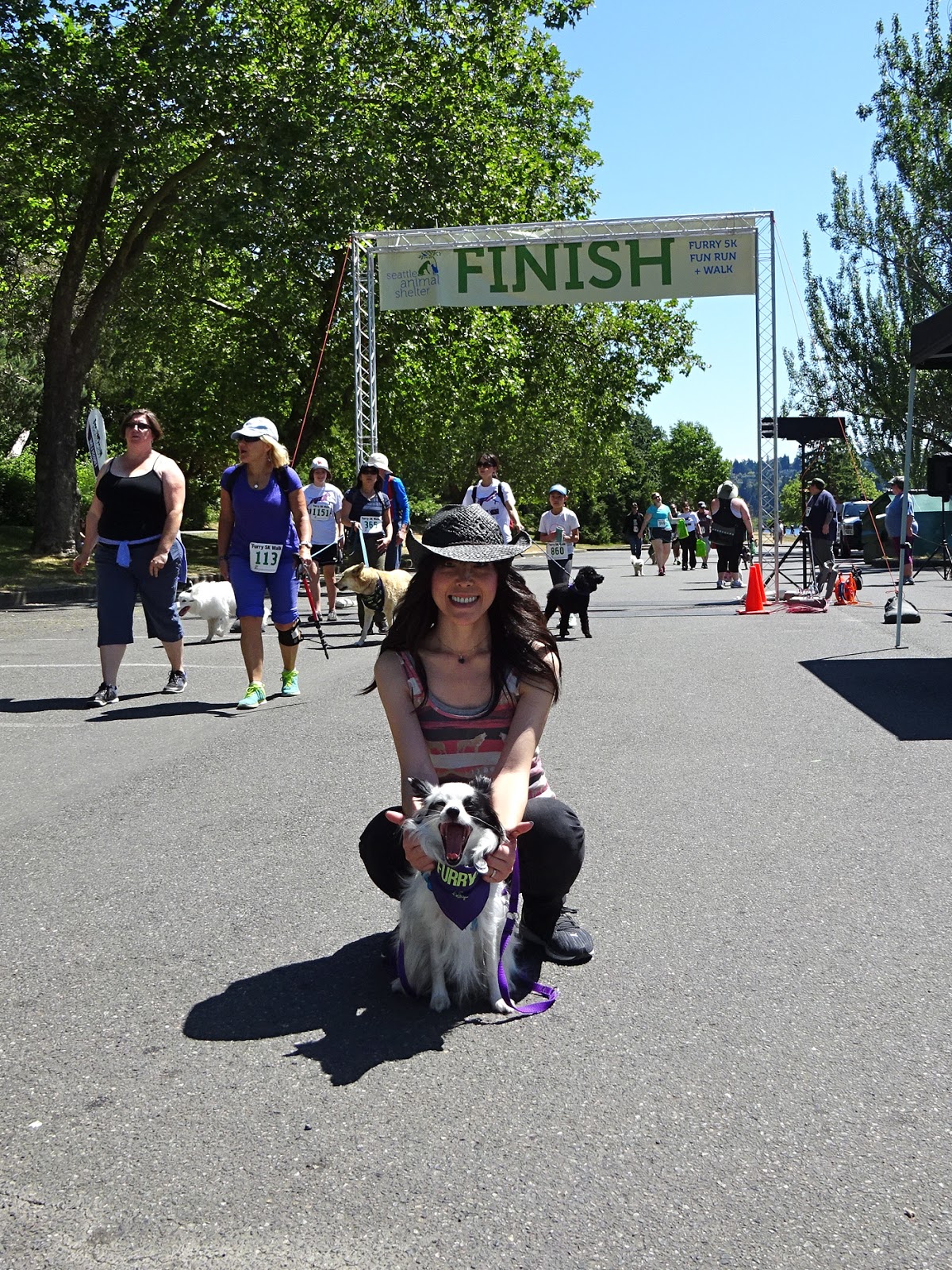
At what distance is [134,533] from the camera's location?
9.69 m

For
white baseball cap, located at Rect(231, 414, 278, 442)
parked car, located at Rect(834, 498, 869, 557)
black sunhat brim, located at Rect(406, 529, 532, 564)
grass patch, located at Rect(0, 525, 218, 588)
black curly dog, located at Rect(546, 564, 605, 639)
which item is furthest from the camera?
parked car, located at Rect(834, 498, 869, 557)

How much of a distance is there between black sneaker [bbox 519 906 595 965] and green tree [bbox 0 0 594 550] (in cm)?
1950

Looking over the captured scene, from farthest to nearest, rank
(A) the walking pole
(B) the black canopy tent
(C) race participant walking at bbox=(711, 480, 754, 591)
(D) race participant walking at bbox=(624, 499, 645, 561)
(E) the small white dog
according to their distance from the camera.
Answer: (D) race participant walking at bbox=(624, 499, 645, 561), (C) race participant walking at bbox=(711, 480, 754, 591), (E) the small white dog, (B) the black canopy tent, (A) the walking pole

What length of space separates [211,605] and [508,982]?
1113cm

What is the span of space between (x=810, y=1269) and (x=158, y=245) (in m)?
27.7

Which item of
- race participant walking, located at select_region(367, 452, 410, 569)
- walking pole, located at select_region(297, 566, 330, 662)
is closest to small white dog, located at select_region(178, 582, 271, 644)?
walking pole, located at select_region(297, 566, 330, 662)

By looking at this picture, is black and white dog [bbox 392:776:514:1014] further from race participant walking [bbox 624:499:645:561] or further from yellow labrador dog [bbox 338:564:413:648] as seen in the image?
race participant walking [bbox 624:499:645:561]

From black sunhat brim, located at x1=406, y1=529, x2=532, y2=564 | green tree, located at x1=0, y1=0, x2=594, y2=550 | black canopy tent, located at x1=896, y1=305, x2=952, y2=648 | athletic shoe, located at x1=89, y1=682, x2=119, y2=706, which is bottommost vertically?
athletic shoe, located at x1=89, y1=682, x2=119, y2=706

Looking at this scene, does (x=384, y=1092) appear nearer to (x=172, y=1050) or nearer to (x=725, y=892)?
(x=172, y=1050)

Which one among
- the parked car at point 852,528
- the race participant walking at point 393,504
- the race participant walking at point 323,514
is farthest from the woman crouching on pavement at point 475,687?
the parked car at point 852,528

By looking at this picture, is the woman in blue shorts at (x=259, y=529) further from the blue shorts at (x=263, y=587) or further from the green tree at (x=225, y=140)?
the green tree at (x=225, y=140)

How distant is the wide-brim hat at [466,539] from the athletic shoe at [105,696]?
638 cm

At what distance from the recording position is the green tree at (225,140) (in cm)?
2161

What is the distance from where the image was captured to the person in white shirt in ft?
53.4
